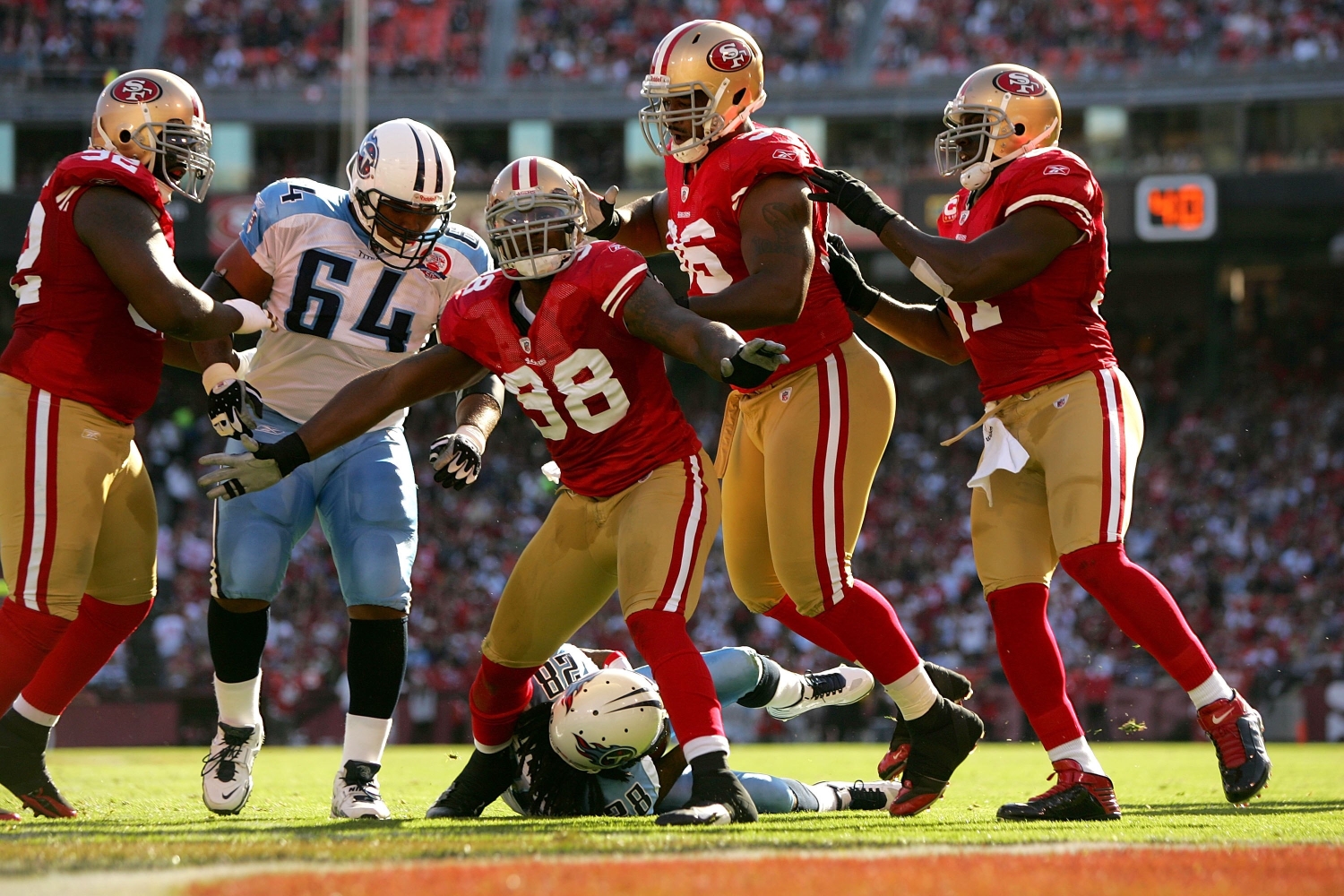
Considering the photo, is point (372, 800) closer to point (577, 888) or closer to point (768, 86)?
point (577, 888)

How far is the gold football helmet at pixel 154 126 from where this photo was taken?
511cm

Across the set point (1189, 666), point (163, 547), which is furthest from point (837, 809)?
point (163, 547)

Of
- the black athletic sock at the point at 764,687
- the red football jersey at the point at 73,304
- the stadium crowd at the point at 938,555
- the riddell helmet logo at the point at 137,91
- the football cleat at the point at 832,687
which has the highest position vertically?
the riddell helmet logo at the point at 137,91

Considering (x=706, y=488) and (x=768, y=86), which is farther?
(x=768, y=86)

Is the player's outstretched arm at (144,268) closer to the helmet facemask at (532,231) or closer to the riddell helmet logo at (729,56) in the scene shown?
the helmet facemask at (532,231)

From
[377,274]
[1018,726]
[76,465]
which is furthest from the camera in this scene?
[1018,726]

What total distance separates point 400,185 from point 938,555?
45.5 feet

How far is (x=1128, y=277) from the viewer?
2383cm

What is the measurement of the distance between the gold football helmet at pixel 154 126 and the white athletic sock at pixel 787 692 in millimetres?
2800

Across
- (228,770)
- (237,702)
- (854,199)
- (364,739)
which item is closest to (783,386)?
(854,199)

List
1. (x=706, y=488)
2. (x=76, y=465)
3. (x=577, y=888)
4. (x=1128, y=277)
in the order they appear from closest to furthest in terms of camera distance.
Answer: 1. (x=577, y=888)
2. (x=706, y=488)
3. (x=76, y=465)
4. (x=1128, y=277)

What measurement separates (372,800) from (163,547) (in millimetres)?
14836

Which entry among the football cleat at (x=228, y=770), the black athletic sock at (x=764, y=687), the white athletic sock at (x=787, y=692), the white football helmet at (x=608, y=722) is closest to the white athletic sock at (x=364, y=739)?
the football cleat at (x=228, y=770)

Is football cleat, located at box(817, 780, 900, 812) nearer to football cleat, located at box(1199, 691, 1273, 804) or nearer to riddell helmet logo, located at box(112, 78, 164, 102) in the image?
football cleat, located at box(1199, 691, 1273, 804)
